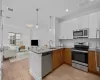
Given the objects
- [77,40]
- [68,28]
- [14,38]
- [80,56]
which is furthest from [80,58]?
[14,38]

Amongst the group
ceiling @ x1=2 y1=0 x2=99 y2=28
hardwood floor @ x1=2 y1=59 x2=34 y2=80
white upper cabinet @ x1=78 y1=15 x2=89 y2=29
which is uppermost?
ceiling @ x1=2 y1=0 x2=99 y2=28

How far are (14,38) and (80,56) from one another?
7520 mm

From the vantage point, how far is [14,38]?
8.13m

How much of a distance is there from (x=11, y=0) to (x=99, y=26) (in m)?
3.51

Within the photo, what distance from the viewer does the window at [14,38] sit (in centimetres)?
786

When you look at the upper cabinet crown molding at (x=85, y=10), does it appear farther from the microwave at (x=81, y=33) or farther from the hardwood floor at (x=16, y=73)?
the hardwood floor at (x=16, y=73)

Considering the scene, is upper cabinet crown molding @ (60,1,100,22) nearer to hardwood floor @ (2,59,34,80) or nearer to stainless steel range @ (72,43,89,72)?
stainless steel range @ (72,43,89,72)

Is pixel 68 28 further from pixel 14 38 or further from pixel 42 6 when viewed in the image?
pixel 14 38

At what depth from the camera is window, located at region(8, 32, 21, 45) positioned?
7.86 metres

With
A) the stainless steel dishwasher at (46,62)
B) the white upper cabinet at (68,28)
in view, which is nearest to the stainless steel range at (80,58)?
the white upper cabinet at (68,28)

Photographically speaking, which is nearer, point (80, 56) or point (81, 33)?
point (80, 56)

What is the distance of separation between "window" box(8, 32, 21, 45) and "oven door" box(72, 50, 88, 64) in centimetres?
707

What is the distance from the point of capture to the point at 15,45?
8008 millimetres

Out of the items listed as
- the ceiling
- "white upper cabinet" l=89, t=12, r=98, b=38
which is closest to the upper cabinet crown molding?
"white upper cabinet" l=89, t=12, r=98, b=38
